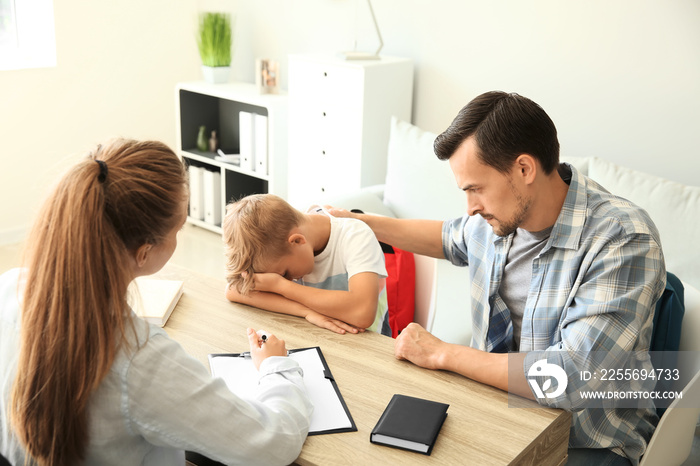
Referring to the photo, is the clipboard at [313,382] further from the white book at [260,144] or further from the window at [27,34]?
the window at [27,34]

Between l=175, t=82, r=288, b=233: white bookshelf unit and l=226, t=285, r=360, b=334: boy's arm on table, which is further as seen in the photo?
l=175, t=82, r=288, b=233: white bookshelf unit

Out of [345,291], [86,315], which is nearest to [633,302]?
[345,291]

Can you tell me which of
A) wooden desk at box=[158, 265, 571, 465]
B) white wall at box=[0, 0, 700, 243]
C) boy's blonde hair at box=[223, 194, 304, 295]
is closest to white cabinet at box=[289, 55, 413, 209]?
white wall at box=[0, 0, 700, 243]

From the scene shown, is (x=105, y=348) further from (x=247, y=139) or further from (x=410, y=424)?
(x=247, y=139)

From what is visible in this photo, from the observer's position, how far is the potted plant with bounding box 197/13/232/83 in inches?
158

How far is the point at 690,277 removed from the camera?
2.23m

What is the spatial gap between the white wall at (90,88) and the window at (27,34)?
3.1 inches

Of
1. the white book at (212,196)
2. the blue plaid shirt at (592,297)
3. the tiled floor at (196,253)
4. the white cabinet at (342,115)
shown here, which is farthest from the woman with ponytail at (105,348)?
the white book at (212,196)

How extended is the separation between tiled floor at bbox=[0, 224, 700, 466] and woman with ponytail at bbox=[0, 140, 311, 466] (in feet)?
8.69

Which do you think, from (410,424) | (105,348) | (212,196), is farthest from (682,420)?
(212,196)

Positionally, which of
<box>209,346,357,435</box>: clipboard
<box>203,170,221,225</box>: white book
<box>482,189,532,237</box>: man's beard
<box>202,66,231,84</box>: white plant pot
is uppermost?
<box>202,66,231,84</box>: white plant pot

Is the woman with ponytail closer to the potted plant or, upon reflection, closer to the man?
the man

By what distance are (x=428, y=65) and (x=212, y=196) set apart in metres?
1.61

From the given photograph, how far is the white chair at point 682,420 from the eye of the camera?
4.70 ft
